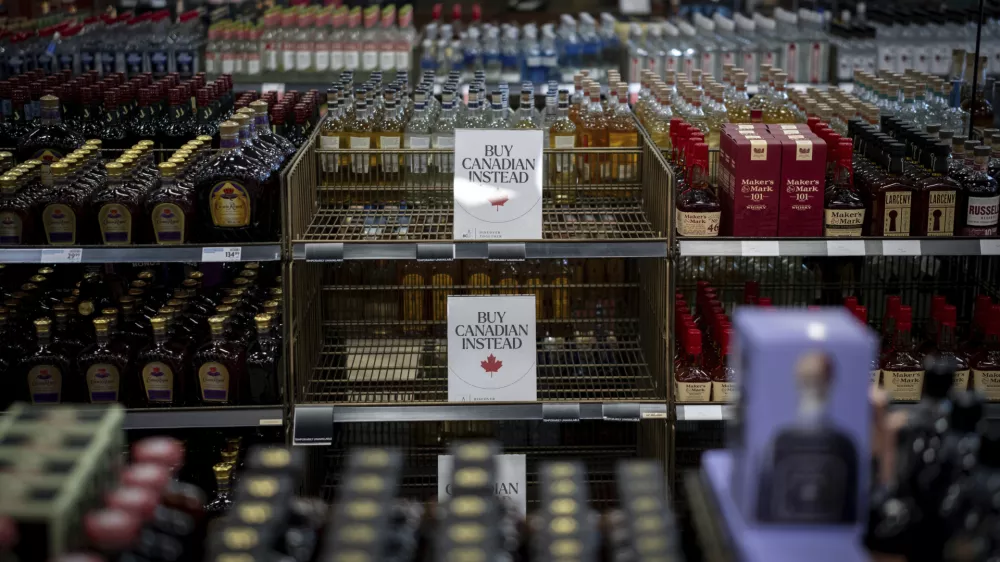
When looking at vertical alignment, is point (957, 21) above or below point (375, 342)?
above

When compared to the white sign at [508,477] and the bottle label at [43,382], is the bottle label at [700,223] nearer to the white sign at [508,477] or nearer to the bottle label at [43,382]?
the white sign at [508,477]

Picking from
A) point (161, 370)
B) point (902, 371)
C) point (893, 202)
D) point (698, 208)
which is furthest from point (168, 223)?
point (902, 371)

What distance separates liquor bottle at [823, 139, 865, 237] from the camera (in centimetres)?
281

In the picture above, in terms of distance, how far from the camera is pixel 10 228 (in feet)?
9.48

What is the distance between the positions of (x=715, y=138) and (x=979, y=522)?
7.01 feet

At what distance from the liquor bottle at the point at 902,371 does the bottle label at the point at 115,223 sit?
6.58 feet

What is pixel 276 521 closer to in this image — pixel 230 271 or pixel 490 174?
pixel 490 174

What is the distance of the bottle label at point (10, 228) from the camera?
9.47 ft

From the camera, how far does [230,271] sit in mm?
3504

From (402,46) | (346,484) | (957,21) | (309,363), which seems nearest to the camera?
(346,484)

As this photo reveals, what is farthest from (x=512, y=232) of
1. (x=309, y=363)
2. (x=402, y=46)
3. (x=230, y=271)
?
(x=402, y=46)

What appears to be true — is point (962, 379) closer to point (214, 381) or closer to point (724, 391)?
point (724, 391)

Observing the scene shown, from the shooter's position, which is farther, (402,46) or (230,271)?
(402,46)

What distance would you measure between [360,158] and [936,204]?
5.12 feet
